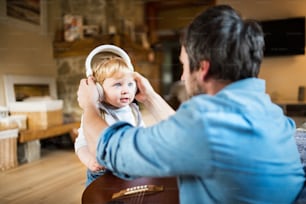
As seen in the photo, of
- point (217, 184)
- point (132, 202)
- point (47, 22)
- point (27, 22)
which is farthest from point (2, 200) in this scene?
point (47, 22)

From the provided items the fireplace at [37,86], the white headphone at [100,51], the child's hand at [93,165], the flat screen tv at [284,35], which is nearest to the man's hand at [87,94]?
the white headphone at [100,51]

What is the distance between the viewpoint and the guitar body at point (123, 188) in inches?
16.2

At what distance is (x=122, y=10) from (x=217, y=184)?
2.21 metres

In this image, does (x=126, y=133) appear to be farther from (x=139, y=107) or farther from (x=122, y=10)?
(x=122, y=10)

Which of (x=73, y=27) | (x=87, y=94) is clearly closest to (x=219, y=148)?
(x=87, y=94)

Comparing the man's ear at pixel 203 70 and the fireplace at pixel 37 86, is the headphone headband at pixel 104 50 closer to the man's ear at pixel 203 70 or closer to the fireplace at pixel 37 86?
the man's ear at pixel 203 70

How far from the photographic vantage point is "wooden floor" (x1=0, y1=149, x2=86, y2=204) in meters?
0.56

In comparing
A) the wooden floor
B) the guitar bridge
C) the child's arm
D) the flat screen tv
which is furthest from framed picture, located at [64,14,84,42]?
the guitar bridge

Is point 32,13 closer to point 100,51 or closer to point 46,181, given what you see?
point 46,181

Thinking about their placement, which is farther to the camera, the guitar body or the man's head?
the guitar body

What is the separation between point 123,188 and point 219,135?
0.24m

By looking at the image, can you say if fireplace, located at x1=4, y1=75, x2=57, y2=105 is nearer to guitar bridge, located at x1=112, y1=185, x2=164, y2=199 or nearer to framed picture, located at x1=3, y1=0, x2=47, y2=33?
framed picture, located at x1=3, y1=0, x2=47, y2=33

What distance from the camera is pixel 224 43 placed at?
0.31m

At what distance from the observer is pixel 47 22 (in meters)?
1.50
